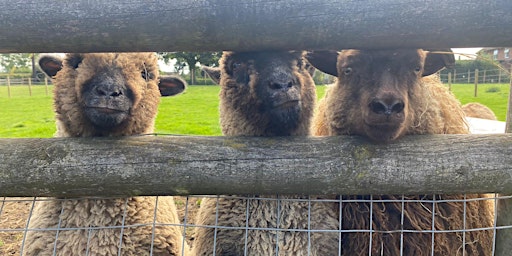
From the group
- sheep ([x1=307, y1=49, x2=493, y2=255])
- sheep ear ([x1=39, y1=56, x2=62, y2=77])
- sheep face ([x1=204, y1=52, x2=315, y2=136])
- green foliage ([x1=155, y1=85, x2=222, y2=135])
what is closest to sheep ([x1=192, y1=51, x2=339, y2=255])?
sheep face ([x1=204, y1=52, x2=315, y2=136])

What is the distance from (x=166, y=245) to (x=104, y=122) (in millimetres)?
1076

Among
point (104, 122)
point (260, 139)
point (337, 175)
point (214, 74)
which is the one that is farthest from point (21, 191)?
point (214, 74)

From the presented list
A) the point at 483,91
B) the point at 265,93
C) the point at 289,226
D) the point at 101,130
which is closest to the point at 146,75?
the point at 101,130

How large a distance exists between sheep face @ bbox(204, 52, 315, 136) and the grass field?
5336mm

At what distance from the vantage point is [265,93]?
3.04 metres

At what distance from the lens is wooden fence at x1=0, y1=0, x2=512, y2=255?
2.00 metres

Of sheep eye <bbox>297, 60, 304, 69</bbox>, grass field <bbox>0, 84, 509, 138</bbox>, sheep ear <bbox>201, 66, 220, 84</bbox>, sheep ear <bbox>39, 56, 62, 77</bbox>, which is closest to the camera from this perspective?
sheep eye <bbox>297, 60, 304, 69</bbox>

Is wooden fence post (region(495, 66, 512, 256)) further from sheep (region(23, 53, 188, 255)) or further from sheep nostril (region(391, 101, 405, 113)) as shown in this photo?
sheep (region(23, 53, 188, 255))

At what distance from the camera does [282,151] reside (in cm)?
237

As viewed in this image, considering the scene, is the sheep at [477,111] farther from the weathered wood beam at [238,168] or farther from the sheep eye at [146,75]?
the sheep eye at [146,75]

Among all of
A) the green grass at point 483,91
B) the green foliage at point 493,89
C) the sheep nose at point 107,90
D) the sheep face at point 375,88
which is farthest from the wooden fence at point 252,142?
the green foliage at point 493,89

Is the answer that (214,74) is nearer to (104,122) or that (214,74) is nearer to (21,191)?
(104,122)

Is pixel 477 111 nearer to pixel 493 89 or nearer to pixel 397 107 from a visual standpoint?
pixel 397 107

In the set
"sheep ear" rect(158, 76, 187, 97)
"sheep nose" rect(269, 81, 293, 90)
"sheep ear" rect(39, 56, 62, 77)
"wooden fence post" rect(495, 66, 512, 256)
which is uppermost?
"sheep ear" rect(39, 56, 62, 77)
